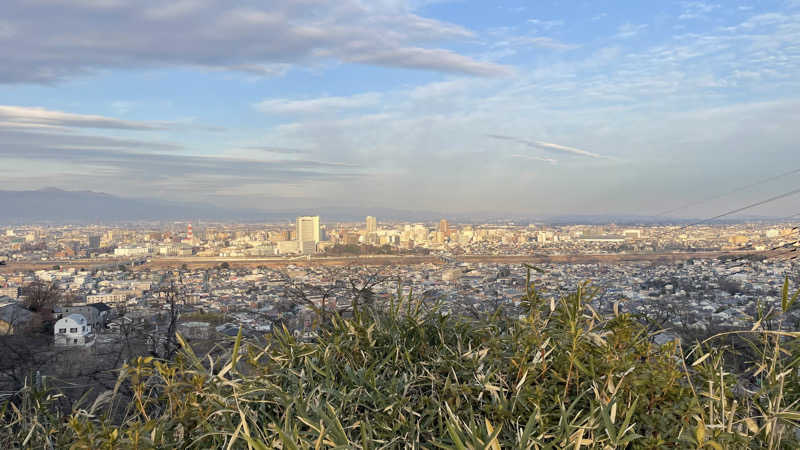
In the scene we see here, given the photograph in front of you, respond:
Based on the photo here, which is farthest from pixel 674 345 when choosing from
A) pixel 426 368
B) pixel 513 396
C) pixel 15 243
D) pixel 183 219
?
pixel 183 219

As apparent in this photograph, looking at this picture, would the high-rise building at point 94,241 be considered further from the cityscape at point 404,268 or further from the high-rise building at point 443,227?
the high-rise building at point 443,227

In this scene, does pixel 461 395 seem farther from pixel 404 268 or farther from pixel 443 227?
pixel 443 227

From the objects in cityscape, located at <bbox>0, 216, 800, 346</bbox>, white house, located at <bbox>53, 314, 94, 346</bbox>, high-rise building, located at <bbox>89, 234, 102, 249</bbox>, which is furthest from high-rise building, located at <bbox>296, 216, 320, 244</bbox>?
high-rise building, located at <bbox>89, 234, 102, 249</bbox>

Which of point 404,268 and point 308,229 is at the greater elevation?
point 308,229

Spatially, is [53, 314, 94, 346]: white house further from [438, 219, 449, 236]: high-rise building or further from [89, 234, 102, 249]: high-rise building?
[89, 234, 102, 249]: high-rise building

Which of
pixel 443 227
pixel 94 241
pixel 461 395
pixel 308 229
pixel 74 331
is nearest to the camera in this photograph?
pixel 461 395

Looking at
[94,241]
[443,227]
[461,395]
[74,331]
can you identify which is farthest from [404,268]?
[94,241]

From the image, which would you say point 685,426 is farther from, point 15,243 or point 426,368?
point 15,243
